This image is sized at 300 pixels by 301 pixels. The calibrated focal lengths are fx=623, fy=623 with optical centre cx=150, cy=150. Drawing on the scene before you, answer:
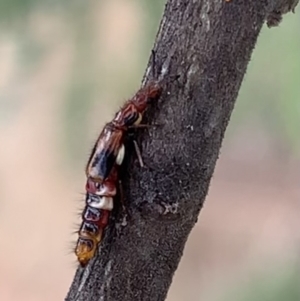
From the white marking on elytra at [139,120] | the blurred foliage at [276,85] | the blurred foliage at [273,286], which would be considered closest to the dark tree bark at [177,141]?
the white marking on elytra at [139,120]

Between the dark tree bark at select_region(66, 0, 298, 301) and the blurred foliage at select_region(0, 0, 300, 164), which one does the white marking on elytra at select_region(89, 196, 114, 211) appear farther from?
the blurred foliage at select_region(0, 0, 300, 164)

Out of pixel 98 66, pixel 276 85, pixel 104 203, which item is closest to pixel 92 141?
pixel 98 66

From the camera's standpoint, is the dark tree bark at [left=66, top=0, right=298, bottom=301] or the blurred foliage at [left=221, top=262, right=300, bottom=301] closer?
the dark tree bark at [left=66, top=0, right=298, bottom=301]

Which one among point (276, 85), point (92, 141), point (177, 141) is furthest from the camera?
point (276, 85)

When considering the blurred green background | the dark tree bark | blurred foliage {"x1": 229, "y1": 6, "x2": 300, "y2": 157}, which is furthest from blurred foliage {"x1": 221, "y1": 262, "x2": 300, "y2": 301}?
the dark tree bark

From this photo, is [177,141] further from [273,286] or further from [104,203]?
[273,286]

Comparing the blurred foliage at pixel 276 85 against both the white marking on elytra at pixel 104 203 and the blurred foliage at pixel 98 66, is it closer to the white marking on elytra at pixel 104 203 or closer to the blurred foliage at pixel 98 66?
the blurred foliage at pixel 98 66
